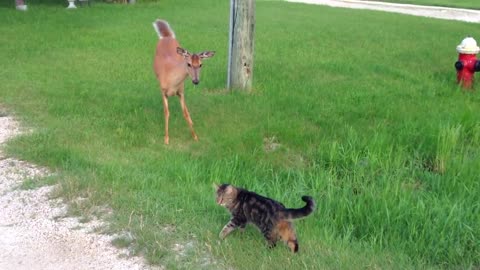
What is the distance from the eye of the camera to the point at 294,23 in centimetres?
1655

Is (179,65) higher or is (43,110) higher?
(179,65)

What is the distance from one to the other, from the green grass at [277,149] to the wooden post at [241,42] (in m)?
0.33

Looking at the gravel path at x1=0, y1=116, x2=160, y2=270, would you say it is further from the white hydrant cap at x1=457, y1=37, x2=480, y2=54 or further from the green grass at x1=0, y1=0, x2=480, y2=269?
the white hydrant cap at x1=457, y1=37, x2=480, y2=54

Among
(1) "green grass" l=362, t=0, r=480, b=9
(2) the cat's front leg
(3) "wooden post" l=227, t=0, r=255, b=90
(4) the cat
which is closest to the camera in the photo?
(4) the cat

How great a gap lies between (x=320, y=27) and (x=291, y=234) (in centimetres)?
1241

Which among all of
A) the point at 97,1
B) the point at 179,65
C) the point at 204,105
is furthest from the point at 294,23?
the point at 179,65

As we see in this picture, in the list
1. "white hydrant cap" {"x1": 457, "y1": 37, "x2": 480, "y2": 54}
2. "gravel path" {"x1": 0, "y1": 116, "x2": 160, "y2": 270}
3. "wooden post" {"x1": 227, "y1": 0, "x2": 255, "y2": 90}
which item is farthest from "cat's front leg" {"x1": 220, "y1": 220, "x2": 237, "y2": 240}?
"white hydrant cap" {"x1": 457, "y1": 37, "x2": 480, "y2": 54}

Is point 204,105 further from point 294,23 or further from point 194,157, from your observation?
point 294,23

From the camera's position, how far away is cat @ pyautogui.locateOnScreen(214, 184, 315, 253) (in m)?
3.88

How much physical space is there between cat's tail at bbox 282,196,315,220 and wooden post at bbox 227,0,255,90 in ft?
15.7

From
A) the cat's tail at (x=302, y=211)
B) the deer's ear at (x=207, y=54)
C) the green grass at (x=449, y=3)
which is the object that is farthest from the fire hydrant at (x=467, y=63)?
the green grass at (x=449, y=3)

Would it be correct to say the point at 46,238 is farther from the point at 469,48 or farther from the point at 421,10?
the point at 421,10

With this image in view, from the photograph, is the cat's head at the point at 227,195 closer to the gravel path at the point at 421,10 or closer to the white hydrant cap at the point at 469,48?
the white hydrant cap at the point at 469,48

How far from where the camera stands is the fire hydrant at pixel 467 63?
28.4 feet
